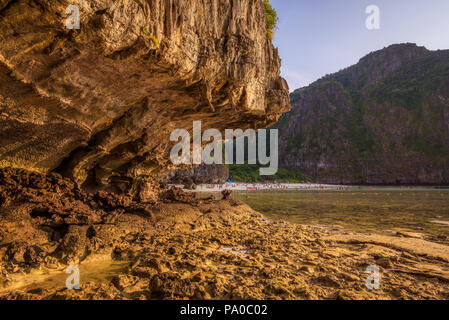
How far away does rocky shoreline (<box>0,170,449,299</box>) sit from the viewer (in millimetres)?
3049

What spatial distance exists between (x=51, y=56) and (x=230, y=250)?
4806mm

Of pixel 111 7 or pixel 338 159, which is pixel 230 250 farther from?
pixel 338 159

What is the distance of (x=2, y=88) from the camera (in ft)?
11.6

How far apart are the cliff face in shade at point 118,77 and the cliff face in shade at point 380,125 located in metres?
85.1

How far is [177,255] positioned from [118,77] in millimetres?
3692

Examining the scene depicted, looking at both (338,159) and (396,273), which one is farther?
(338,159)

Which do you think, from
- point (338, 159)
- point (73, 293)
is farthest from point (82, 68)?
point (338, 159)

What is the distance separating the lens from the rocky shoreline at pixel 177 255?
10.0 ft
